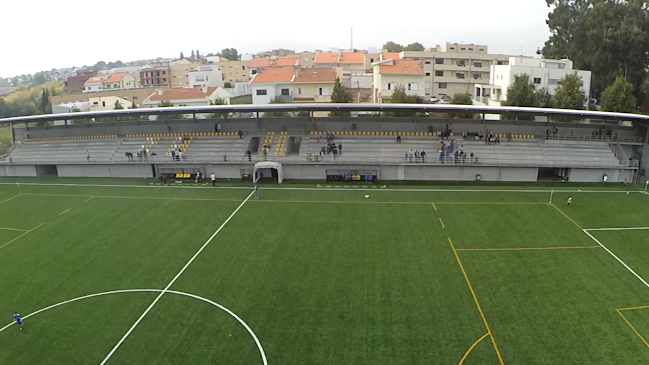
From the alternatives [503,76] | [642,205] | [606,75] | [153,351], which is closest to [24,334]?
[153,351]

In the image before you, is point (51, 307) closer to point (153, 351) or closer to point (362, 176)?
point (153, 351)

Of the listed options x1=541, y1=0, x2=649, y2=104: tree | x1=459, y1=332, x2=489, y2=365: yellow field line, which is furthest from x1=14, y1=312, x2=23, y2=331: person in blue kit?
x1=541, y1=0, x2=649, y2=104: tree

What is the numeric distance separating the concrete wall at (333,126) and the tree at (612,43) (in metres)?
23.1

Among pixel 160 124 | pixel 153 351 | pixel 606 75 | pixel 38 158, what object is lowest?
pixel 153 351

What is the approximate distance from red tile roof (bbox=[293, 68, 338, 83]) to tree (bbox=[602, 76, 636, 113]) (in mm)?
31527

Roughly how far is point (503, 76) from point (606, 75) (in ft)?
42.4

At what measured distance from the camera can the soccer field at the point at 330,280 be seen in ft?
43.7

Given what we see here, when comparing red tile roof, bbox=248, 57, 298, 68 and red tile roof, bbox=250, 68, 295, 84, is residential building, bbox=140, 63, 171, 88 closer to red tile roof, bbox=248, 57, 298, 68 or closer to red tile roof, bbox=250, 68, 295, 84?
red tile roof, bbox=248, 57, 298, 68

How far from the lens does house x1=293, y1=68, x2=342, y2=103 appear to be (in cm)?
5772

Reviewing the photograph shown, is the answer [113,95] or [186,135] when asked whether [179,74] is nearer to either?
[113,95]

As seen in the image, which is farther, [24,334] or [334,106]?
[334,106]

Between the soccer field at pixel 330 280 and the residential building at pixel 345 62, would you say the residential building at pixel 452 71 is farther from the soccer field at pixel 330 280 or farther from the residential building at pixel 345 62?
the soccer field at pixel 330 280

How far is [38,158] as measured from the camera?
3769 cm

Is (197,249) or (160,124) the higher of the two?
(160,124)
